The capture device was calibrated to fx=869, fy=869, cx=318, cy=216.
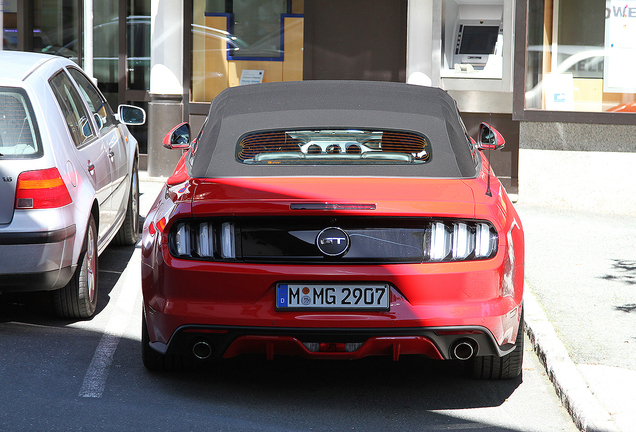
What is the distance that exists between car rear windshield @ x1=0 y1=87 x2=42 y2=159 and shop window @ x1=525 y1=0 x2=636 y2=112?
21.7ft

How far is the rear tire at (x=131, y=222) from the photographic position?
7.58m

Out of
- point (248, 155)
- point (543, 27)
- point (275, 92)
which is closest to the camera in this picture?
point (248, 155)

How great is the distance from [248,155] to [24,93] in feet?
5.03

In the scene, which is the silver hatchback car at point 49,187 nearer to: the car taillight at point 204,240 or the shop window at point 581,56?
the car taillight at point 204,240

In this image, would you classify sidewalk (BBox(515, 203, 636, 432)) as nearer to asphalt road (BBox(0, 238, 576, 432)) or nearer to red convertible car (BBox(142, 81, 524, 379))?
asphalt road (BBox(0, 238, 576, 432))

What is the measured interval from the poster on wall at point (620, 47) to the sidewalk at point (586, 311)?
1748 millimetres

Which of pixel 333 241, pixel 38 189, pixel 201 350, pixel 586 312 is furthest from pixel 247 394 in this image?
pixel 586 312

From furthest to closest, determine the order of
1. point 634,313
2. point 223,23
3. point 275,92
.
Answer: point 223,23 < point 634,313 < point 275,92

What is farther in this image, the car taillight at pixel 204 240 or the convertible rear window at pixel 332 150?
the convertible rear window at pixel 332 150

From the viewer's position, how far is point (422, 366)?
189 inches

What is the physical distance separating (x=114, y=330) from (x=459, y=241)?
8.12 feet

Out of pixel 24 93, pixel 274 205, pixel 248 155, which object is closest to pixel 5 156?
pixel 24 93

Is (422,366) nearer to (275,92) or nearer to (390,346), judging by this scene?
(390,346)

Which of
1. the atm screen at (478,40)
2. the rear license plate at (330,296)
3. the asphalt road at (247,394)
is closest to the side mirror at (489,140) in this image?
the asphalt road at (247,394)
